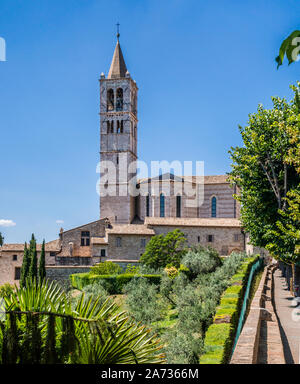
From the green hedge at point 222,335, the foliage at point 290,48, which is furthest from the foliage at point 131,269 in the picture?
the foliage at point 290,48

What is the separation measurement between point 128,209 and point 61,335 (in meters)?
52.2

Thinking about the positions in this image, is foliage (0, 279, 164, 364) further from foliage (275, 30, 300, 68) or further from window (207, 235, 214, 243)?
window (207, 235, 214, 243)

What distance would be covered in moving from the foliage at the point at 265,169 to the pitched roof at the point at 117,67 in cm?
4045

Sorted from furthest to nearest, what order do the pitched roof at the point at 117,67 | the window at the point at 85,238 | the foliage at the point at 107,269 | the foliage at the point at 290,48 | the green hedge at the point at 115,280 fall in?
1. the pitched roof at the point at 117,67
2. the window at the point at 85,238
3. the foliage at the point at 107,269
4. the green hedge at the point at 115,280
5. the foliage at the point at 290,48

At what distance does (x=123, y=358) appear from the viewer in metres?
4.01

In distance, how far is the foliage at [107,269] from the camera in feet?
121

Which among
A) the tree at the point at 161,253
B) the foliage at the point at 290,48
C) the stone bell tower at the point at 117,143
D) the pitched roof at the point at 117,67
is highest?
the pitched roof at the point at 117,67

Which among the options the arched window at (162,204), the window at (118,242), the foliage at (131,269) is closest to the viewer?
the foliage at (131,269)

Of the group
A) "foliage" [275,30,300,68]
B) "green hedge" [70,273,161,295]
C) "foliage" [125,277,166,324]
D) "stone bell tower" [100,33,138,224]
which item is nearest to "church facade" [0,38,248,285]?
"stone bell tower" [100,33,138,224]

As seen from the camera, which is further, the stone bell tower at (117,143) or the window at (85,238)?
the stone bell tower at (117,143)

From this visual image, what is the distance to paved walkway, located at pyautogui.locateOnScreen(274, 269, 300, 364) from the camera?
10402 millimetres

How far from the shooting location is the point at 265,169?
21812mm

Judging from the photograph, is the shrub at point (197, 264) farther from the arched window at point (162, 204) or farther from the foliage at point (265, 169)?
the arched window at point (162, 204)
